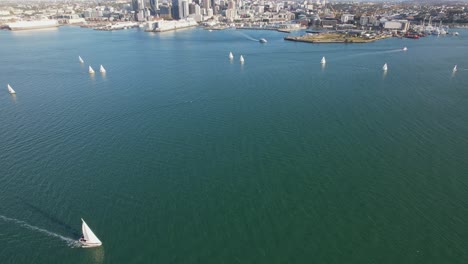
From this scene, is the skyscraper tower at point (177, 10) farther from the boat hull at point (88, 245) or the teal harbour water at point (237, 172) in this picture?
the boat hull at point (88, 245)

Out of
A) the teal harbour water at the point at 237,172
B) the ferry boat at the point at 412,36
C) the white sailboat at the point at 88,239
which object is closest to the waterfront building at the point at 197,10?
the ferry boat at the point at 412,36

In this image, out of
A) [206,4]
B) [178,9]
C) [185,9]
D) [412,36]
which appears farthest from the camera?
[206,4]

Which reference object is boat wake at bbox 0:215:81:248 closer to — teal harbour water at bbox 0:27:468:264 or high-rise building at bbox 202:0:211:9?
teal harbour water at bbox 0:27:468:264

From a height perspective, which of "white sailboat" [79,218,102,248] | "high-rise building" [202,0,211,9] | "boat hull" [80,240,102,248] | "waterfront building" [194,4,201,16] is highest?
"high-rise building" [202,0,211,9]

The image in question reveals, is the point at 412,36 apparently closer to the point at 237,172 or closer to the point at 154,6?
the point at 237,172

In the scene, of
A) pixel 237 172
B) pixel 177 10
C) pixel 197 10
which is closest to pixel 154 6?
pixel 177 10

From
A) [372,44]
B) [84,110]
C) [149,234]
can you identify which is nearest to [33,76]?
[84,110]

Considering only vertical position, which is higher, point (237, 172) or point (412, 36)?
point (412, 36)

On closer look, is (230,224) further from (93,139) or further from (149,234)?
(93,139)

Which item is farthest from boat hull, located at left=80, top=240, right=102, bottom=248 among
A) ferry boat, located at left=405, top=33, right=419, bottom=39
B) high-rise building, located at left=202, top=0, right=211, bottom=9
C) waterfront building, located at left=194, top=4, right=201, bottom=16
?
high-rise building, located at left=202, top=0, right=211, bottom=9
